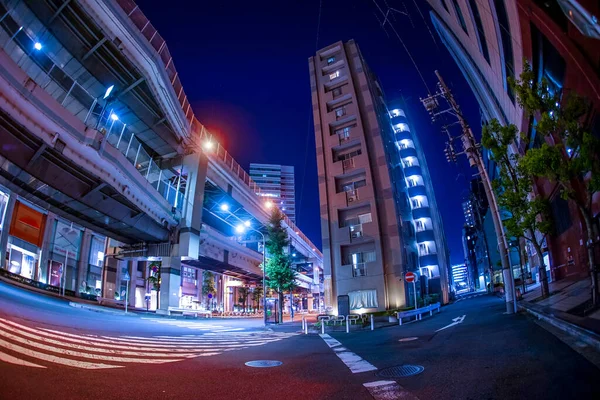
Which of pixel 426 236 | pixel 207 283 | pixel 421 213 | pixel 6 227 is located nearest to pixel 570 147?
pixel 426 236

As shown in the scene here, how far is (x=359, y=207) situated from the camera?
32.9 meters

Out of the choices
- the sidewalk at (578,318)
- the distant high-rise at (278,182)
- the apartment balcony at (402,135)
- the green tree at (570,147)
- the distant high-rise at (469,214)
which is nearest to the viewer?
the sidewalk at (578,318)

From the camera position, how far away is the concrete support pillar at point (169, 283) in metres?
27.8

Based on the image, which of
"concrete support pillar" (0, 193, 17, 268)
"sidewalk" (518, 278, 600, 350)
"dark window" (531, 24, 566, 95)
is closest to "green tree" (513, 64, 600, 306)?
"sidewalk" (518, 278, 600, 350)

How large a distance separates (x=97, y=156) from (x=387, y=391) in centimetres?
1803

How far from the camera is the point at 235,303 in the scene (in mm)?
59156

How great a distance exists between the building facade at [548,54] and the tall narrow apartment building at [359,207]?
11.7 meters

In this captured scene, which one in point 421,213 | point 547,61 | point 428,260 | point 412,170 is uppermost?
point 412,170

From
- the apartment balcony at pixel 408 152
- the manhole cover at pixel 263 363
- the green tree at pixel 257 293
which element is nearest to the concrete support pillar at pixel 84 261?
the manhole cover at pixel 263 363

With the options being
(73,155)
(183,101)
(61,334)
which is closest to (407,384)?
(61,334)

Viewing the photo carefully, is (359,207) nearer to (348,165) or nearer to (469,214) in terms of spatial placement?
(348,165)

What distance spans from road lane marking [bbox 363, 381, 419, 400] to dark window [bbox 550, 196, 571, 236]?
1800cm

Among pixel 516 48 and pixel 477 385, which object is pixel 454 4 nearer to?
pixel 516 48

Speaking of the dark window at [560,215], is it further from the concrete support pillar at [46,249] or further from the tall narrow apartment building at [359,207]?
the concrete support pillar at [46,249]
